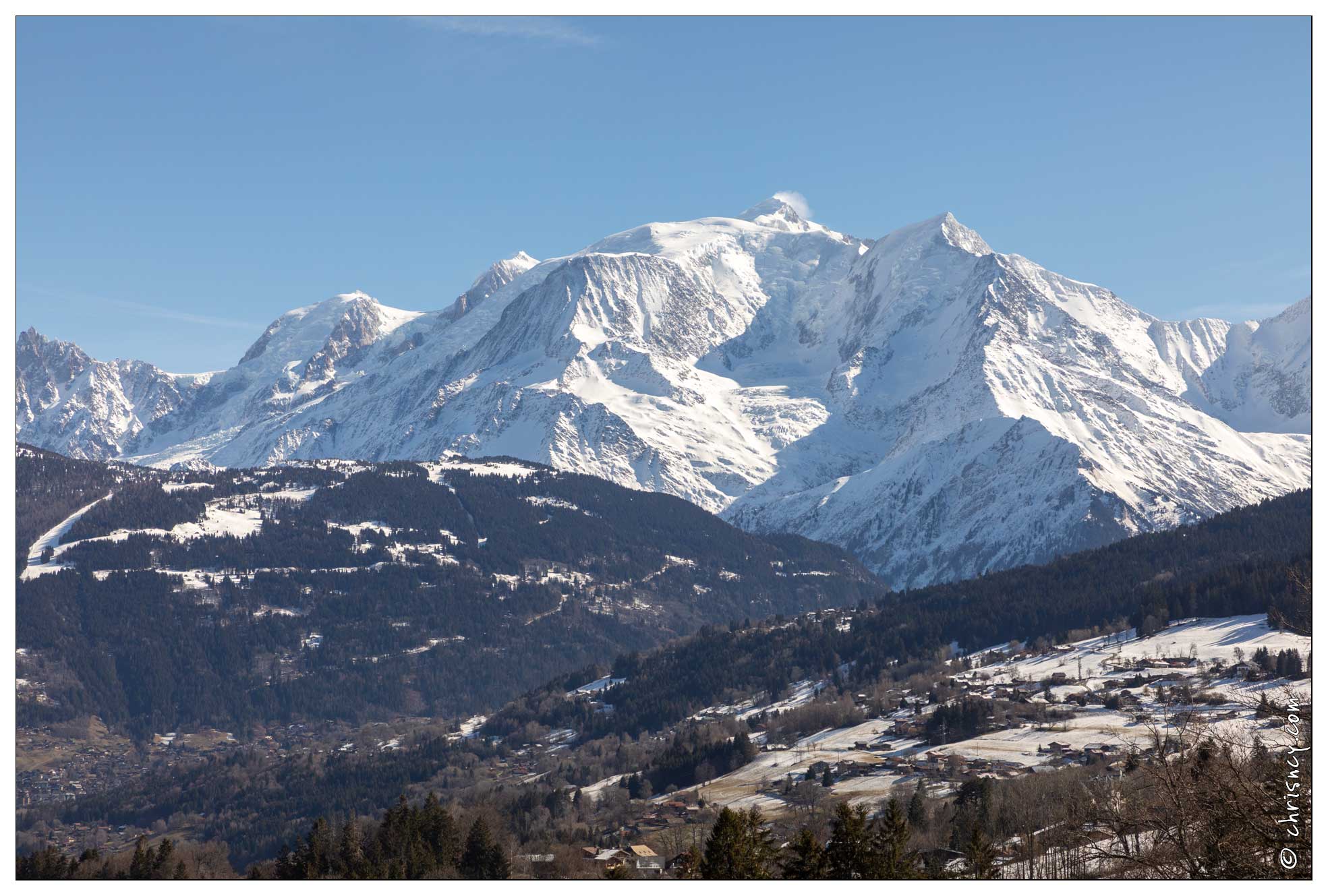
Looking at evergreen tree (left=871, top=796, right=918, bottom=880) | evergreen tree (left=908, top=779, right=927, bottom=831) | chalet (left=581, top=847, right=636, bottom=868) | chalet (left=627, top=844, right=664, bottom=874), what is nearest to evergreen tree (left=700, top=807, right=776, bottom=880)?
evergreen tree (left=871, top=796, right=918, bottom=880)

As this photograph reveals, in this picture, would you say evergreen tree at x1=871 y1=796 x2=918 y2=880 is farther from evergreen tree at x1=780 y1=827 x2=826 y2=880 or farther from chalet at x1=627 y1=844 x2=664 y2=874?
chalet at x1=627 y1=844 x2=664 y2=874

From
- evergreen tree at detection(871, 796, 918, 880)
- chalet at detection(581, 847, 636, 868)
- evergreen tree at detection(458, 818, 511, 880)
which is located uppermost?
evergreen tree at detection(871, 796, 918, 880)

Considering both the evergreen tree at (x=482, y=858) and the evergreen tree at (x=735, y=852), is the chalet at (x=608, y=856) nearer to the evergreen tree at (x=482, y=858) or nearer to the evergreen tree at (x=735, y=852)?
the evergreen tree at (x=482, y=858)

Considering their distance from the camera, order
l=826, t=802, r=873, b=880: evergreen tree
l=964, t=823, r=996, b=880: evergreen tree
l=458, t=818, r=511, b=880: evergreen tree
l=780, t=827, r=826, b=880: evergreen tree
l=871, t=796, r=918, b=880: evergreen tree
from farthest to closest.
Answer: l=458, t=818, r=511, b=880: evergreen tree < l=964, t=823, r=996, b=880: evergreen tree < l=826, t=802, r=873, b=880: evergreen tree < l=871, t=796, r=918, b=880: evergreen tree < l=780, t=827, r=826, b=880: evergreen tree

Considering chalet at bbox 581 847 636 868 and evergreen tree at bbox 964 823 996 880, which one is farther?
chalet at bbox 581 847 636 868

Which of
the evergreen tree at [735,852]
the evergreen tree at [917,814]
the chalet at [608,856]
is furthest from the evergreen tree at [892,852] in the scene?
the evergreen tree at [917,814]

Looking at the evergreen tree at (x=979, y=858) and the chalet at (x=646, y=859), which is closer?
the evergreen tree at (x=979, y=858)

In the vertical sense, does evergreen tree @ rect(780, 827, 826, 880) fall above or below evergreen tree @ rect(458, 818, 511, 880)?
above

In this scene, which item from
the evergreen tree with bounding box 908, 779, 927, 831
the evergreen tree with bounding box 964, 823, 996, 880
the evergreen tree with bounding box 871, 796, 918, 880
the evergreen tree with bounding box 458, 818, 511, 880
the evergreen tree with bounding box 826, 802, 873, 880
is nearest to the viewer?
the evergreen tree with bounding box 871, 796, 918, 880

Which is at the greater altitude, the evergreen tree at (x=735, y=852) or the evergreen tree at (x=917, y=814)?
the evergreen tree at (x=735, y=852)
